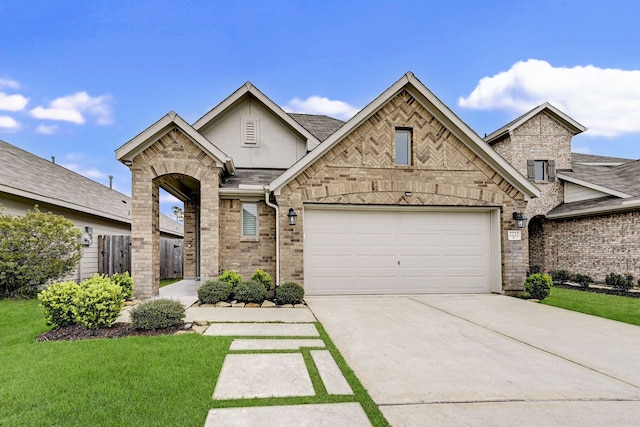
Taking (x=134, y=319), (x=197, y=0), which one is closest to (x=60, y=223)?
(x=134, y=319)

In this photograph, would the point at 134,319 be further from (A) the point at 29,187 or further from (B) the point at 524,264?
(B) the point at 524,264

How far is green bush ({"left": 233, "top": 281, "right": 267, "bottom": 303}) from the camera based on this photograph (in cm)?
866

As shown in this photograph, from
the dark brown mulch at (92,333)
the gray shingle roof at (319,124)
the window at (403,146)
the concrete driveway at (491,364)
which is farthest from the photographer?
the gray shingle roof at (319,124)

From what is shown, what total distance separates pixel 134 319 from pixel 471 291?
359 inches

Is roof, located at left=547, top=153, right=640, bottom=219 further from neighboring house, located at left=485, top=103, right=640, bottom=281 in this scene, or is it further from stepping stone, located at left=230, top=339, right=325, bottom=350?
stepping stone, located at left=230, top=339, right=325, bottom=350

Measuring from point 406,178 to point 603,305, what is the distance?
6.41m

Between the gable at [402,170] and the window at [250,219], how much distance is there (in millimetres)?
1440

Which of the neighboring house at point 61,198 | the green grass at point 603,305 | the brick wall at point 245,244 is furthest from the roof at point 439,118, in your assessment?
the neighboring house at point 61,198

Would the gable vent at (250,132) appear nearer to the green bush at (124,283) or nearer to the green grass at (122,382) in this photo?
the green bush at (124,283)

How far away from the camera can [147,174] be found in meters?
9.45

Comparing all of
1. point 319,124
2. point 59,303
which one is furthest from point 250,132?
point 59,303

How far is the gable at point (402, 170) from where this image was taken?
10109mm

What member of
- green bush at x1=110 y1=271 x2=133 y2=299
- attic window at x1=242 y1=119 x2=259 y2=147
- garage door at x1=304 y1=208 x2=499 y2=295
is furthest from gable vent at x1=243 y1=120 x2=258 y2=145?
green bush at x1=110 y1=271 x2=133 y2=299

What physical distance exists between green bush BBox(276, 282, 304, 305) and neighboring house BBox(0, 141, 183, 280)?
7983 millimetres
